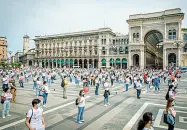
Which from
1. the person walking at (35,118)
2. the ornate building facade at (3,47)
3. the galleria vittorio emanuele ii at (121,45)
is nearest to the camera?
the person walking at (35,118)

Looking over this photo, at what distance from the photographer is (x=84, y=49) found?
258ft

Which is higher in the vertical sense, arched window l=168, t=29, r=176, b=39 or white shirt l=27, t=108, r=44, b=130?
arched window l=168, t=29, r=176, b=39

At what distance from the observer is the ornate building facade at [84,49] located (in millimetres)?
69438

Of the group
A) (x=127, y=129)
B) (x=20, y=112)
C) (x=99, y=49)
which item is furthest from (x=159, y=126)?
(x=99, y=49)

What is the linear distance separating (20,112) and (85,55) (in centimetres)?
6852

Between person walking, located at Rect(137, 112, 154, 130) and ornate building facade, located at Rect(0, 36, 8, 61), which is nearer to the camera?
person walking, located at Rect(137, 112, 154, 130)

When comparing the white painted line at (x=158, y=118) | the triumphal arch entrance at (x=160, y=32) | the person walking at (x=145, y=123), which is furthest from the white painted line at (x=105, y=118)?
the triumphal arch entrance at (x=160, y=32)

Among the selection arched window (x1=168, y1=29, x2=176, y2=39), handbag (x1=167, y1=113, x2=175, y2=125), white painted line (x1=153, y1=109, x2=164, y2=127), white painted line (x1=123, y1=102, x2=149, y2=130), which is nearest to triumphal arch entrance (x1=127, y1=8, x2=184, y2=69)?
arched window (x1=168, y1=29, x2=176, y2=39)

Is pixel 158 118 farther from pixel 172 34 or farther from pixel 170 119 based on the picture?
pixel 172 34

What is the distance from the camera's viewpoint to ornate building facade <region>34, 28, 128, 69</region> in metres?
69.4

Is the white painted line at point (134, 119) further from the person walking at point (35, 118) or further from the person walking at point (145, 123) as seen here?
the person walking at point (35, 118)

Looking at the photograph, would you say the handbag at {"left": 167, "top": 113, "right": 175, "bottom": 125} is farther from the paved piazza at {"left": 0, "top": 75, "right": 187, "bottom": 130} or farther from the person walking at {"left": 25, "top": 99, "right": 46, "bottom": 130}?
the person walking at {"left": 25, "top": 99, "right": 46, "bottom": 130}

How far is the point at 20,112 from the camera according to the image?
391 inches

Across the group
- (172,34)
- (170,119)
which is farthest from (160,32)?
(170,119)
